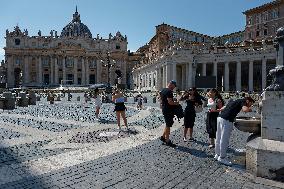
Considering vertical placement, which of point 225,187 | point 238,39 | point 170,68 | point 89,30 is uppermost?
point 89,30

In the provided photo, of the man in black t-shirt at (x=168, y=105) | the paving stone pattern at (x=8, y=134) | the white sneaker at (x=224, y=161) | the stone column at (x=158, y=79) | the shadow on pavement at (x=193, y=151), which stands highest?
the stone column at (x=158, y=79)

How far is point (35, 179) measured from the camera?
523 cm

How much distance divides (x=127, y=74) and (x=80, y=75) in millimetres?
17937

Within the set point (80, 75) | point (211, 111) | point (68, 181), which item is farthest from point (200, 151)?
point (80, 75)

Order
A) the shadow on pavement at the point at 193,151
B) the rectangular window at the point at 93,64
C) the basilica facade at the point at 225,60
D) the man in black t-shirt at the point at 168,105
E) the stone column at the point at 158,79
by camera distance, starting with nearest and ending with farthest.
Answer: the shadow on pavement at the point at 193,151
the man in black t-shirt at the point at 168,105
the basilica facade at the point at 225,60
the stone column at the point at 158,79
the rectangular window at the point at 93,64

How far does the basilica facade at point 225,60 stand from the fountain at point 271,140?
96.4 feet

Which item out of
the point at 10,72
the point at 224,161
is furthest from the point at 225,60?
the point at 10,72

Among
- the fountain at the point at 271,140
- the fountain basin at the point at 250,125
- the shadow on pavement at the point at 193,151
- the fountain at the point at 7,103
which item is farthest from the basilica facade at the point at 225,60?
the fountain at the point at 271,140

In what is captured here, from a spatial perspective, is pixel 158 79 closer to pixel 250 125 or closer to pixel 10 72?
pixel 250 125

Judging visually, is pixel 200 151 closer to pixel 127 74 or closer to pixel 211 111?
pixel 211 111

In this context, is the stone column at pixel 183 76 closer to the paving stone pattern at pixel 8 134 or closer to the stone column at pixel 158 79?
the stone column at pixel 158 79

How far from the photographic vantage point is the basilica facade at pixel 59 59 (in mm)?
92000

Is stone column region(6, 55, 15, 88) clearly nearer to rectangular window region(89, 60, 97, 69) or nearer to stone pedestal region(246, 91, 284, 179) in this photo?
rectangular window region(89, 60, 97, 69)

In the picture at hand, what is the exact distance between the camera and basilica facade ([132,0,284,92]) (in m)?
43.5
